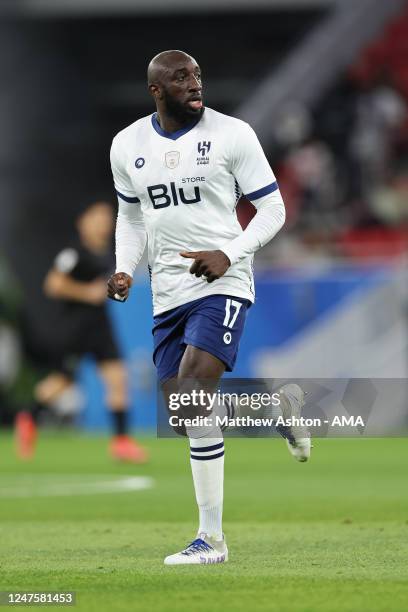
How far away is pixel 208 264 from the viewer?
6.39m

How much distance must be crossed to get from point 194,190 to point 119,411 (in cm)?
691

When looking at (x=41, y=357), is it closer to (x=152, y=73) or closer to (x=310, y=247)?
(x=310, y=247)

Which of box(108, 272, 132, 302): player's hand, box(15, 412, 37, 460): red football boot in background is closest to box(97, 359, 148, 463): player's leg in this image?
box(15, 412, 37, 460): red football boot in background

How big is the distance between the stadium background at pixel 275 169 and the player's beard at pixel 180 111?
8.77 feet

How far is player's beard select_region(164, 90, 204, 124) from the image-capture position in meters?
6.79

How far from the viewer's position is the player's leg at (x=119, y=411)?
13469 mm

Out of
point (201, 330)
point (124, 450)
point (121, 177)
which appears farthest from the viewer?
point (124, 450)

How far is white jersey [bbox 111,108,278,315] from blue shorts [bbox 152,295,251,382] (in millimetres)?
43

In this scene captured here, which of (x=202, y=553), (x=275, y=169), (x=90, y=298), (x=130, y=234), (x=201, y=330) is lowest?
(x=202, y=553)

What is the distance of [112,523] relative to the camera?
885 centimetres

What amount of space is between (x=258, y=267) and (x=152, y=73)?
1301cm

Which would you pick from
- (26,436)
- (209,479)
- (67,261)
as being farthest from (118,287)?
(26,436)

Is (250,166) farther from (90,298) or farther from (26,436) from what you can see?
(26,436)

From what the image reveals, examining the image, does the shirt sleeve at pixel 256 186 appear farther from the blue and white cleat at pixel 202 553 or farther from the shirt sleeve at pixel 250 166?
the blue and white cleat at pixel 202 553
